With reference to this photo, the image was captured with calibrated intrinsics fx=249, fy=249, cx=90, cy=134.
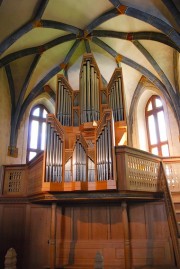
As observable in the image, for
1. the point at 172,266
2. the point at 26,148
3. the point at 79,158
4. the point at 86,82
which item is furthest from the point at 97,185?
the point at 26,148

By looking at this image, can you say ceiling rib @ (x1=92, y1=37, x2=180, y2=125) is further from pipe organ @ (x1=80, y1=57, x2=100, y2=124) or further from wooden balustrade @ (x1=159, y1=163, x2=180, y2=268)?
wooden balustrade @ (x1=159, y1=163, x2=180, y2=268)

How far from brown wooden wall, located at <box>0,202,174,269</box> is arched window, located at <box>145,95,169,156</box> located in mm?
3772

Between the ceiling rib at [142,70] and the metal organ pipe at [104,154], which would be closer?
the metal organ pipe at [104,154]

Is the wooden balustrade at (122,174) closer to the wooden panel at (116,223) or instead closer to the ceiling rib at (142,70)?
the wooden panel at (116,223)

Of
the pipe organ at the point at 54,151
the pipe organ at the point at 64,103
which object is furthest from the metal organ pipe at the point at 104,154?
the pipe organ at the point at 64,103

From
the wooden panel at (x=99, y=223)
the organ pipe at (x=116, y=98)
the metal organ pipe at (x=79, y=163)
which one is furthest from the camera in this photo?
the organ pipe at (x=116, y=98)

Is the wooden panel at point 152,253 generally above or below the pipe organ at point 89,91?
below

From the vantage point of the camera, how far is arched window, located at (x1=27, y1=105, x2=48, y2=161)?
40.9ft

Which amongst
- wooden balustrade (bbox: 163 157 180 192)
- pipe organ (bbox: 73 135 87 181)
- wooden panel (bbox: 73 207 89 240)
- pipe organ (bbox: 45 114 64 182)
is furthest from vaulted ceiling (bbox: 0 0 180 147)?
wooden panel (bbox: 73 207 89 240)

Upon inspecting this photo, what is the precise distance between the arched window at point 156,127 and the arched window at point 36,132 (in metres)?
5.37

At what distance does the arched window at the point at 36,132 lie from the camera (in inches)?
491

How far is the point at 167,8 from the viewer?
27.3 feet

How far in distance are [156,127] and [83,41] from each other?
5515 mm

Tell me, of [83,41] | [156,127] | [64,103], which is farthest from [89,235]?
[83,41]
